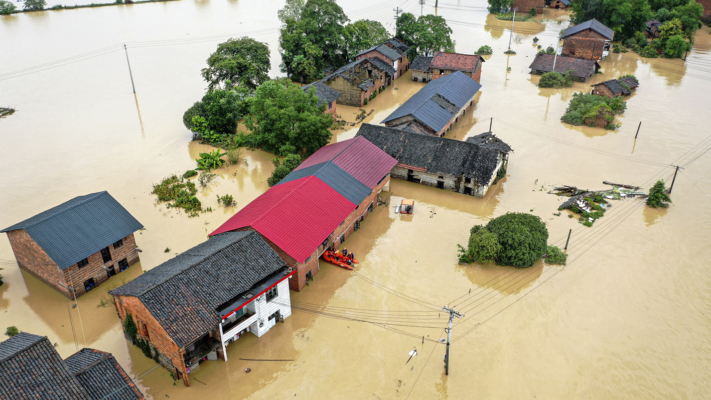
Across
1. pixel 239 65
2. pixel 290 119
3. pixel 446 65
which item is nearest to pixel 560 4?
pixel 446 65

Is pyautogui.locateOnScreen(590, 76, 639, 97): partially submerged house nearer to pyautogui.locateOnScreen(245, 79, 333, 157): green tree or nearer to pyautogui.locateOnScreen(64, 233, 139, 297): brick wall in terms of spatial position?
pyautogui.locateOnScreen(245, 79, 333, 157): green tree

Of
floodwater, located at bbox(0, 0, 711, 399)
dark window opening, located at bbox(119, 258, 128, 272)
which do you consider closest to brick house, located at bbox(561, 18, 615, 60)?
floodwater, located at bbox(0, 0, 711, 399)

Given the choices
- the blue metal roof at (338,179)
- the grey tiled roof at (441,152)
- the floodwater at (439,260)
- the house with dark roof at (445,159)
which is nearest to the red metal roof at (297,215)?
the blue metal roof at (338,179)

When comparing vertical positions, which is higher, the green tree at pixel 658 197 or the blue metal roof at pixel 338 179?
the blue metal roof at pixel 338 179

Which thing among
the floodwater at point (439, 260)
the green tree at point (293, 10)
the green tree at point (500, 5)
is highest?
the green tree at point (293, 10)

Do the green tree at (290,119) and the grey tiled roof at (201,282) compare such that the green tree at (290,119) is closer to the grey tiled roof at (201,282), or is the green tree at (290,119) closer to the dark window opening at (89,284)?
the grey tiled roof at (201,282)

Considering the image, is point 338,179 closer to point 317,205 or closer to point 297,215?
point 317,205

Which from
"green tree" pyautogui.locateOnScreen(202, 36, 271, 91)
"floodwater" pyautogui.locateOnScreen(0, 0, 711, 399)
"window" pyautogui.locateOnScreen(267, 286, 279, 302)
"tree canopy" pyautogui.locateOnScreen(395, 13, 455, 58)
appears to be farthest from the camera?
"tree canopy" pyautogui.locateOnScreen(395, 13, 455, 58)

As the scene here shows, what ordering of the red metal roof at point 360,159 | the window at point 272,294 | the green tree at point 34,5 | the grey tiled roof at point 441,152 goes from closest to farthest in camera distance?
the window at point 272,294 → the red metal roof at point 360,159 → the grey tiled roof at point 441,152 → the green tree at point 34,5

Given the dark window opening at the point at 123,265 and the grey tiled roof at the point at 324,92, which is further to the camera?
the grey tiled roof at the point at 324,92
